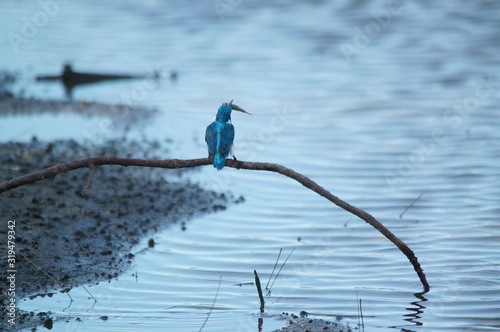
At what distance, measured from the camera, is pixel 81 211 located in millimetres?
6512

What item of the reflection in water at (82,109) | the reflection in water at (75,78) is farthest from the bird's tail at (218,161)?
the reflection in water at (75,78)

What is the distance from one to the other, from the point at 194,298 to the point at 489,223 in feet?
10.1

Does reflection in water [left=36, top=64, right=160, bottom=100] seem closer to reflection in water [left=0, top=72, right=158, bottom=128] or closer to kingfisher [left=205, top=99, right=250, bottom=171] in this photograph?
reflection in water [left=0, top=72, right=158, bottom=128]

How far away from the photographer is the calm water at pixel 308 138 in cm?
523

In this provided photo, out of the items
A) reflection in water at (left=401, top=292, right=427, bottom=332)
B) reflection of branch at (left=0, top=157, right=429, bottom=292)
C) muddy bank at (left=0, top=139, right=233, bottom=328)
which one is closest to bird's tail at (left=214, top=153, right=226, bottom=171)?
reflection of branch at (left=0, top=157, right=429, bottom=292)

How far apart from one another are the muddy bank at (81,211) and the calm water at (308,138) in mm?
197

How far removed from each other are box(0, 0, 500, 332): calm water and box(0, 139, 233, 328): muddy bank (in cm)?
20

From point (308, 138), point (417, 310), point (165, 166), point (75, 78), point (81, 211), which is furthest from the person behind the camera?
point (75, 78)

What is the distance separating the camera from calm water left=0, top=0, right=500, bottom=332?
5.23 meters

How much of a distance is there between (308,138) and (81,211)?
409 cm

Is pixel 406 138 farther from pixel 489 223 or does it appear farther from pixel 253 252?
pixel 253 252

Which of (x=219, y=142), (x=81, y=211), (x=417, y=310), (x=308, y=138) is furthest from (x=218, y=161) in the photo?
(x=308, y=138)

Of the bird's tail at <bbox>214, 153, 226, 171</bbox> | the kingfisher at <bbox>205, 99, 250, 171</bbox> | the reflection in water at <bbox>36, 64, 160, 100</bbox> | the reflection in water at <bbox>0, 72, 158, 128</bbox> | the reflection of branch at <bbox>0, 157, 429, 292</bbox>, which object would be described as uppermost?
the reflection in water at <bbox>36, 64, 160, 100</bbox>

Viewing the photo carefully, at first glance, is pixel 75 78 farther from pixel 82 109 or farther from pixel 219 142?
pixel 219 142
